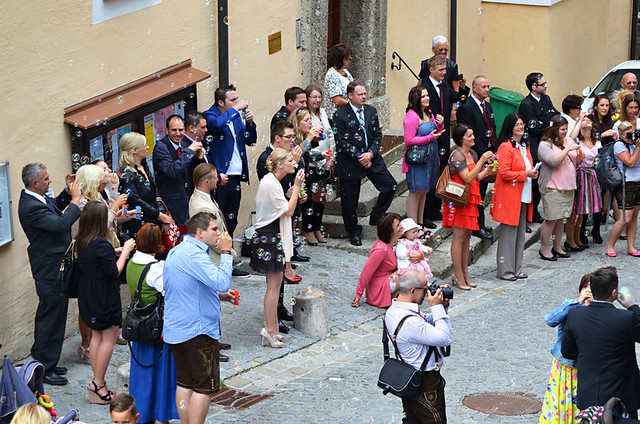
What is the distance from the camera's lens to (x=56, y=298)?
9.11 m

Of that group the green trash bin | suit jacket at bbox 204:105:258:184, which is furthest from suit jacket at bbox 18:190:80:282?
the green trash bin

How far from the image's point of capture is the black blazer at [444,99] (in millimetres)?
13688

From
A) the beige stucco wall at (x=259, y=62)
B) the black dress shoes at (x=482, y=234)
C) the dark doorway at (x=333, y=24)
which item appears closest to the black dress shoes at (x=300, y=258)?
the beige stucco wall at (x=259, y=62)

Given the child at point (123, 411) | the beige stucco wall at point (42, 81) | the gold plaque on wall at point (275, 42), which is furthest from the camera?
the gold plaque on wall at point (275, 42)

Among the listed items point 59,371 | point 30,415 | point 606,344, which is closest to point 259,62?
point 59,371

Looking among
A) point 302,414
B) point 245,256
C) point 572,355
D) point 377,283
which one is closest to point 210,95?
point 245,256

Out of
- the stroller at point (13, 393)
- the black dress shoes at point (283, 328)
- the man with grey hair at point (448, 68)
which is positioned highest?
the man with grey hair at point (448, 68)

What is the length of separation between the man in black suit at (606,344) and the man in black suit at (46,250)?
4.29m

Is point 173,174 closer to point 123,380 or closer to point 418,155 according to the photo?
point 123,380

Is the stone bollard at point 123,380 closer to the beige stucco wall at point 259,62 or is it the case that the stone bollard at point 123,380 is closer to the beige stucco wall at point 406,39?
the beige stucco wall at point 259,62

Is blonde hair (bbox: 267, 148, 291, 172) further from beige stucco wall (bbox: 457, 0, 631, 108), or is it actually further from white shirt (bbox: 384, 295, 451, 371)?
beige stucco wall (bbox: 457, 0, 631, 108)

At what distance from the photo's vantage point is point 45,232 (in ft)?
29.6

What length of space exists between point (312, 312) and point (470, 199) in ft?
8.50

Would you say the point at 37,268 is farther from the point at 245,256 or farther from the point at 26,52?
the point at 245,256
